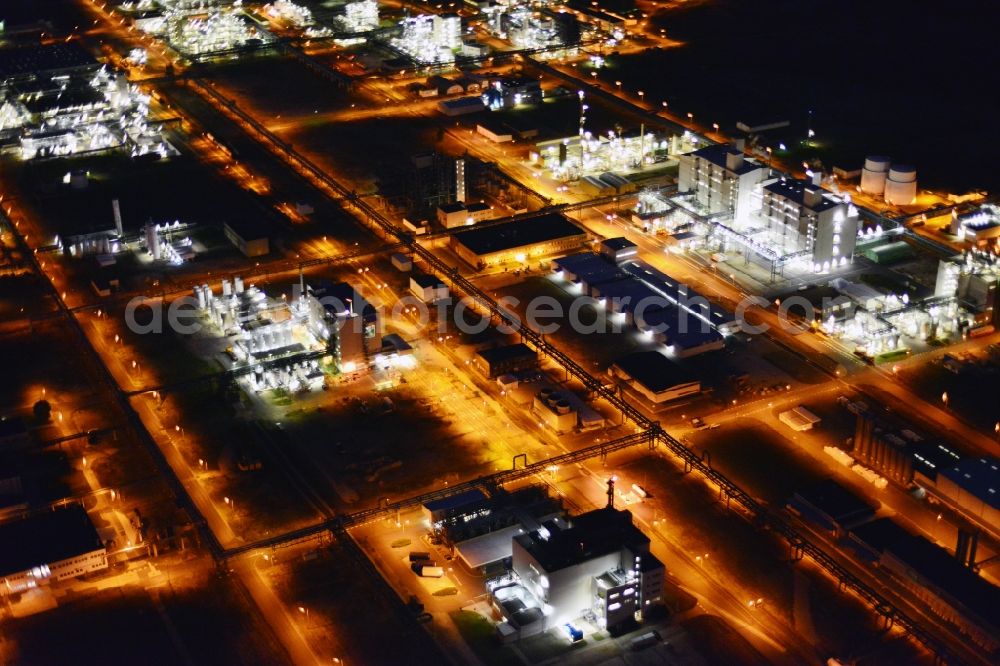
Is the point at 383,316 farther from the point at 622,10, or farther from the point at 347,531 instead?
the point at 622,10

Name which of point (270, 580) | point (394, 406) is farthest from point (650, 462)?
point (270, 580)

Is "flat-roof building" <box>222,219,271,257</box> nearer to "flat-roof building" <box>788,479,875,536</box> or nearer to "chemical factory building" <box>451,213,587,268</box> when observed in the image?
"chemical factory building" <box>451,213,587,268</box>

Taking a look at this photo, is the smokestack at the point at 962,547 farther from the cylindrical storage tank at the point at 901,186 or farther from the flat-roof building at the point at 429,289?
the cylindrical storage tank at the point at 901,186

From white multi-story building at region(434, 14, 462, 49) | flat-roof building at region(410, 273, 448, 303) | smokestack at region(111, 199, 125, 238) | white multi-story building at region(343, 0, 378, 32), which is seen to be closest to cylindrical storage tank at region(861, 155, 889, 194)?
flat-roof building at region(410, 273, 448, 303)

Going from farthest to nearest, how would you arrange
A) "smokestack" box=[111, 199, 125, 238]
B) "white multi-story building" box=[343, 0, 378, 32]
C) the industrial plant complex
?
"white multi-story building" box=[343, 0, 378, 32], "smokestack" box=[111, 199, 125, 238], the industrial plant complex

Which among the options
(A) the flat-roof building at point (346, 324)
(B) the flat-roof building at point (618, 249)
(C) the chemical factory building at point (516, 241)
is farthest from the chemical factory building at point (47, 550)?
(B) the flat-roof building at point (618, 249)
